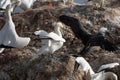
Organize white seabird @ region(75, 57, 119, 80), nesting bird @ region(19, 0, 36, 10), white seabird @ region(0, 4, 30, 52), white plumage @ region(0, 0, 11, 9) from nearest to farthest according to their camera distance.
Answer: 1. white seabird @ region(75, 57, 119, 80)
2. white seabird @ region(0, 4, 30, 52)
3. white plumage @ region(0, 0, 11, 9)
4. nesting bird @ region(19, 0, 36, 10)

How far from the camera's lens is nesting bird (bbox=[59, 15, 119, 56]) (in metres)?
18.1

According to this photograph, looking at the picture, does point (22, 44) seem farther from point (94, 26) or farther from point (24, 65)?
point (94, 26)

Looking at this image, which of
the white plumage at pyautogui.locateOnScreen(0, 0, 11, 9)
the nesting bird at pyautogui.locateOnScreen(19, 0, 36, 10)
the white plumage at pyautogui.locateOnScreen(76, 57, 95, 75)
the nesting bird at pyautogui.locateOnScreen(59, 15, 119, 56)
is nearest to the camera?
the white plumage at pyautogui.locateOnScreen(76, 57, 95, 75)

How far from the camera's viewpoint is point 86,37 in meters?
19.1

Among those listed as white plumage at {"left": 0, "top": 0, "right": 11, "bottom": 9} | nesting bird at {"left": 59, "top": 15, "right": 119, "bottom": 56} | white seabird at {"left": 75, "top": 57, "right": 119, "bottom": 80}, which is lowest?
nesting bird at {"left": 59, "top": 15, "right": 119, "bottom": 56}

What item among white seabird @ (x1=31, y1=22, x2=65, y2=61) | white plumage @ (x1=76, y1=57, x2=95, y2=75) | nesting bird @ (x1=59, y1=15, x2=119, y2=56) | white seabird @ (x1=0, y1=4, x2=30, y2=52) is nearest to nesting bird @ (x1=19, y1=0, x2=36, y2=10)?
nesting bird @ (x1=59, y1=15, x2=119, y2=56)

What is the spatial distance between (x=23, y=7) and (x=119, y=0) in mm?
3694

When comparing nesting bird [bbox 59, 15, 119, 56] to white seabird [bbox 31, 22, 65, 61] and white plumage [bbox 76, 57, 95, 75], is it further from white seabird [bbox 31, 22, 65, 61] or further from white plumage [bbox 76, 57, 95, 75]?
white plumage [bbox 76, 57, 95, 75]

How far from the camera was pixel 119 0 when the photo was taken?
2470cm

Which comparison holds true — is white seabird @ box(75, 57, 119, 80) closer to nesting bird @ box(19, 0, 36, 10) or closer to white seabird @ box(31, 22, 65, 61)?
white seabird @ box(31, 22, 65, 61)

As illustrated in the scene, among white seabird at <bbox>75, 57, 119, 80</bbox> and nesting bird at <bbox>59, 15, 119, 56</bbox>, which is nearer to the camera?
white seabird at <bbox>75, 57, 119, 80</bbox>

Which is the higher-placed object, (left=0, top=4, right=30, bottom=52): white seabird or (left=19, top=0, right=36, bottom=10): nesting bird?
(left=0, top=4, right=30, bottom=52): white seabird

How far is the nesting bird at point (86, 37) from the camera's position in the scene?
18094mm

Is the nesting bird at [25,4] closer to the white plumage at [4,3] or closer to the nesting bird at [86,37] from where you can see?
the white plumage at [4,3]
